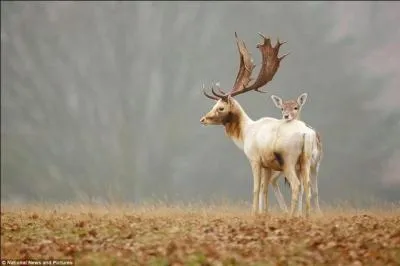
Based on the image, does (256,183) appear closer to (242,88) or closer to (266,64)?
(242,88)

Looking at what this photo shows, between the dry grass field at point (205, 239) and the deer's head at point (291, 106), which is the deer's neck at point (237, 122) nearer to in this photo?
the deer's head at point (291, 106)

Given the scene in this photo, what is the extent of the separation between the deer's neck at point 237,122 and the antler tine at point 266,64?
0.20m

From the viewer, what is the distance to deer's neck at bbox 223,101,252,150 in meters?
8.16

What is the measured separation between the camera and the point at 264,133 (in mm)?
7711

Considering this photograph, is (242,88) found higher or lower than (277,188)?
higher

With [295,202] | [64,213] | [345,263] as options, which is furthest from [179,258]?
[64,213]

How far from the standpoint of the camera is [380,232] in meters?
6.44

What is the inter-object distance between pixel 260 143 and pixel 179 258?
2432 mm

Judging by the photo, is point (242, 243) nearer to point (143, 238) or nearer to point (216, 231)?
point (216, 231)

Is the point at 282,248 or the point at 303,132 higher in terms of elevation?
the point at 303,132

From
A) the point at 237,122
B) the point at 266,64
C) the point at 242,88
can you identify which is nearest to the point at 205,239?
the point at 237,122

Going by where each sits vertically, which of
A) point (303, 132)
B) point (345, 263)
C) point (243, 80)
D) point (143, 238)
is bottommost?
point (345, 263)

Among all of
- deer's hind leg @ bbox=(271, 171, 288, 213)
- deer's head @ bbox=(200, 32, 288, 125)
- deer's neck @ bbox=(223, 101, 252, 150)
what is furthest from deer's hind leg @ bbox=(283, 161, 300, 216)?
deer's head @ bbox=(200, 32, 288, 125)

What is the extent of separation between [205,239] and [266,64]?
282cm
